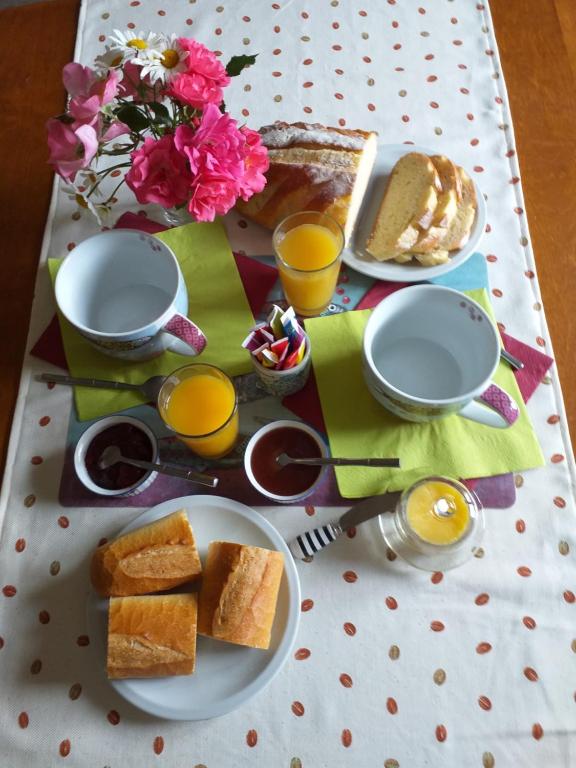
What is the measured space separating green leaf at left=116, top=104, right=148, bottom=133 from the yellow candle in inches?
26.7

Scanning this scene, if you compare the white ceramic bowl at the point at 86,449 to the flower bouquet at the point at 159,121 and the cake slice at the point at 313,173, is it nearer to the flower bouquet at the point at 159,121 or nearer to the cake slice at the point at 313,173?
the flower bouquet at the point at 159,121

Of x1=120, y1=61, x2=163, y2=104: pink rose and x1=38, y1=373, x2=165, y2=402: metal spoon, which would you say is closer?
x1=120, y1=61, x2=163, y2=104: pink rose

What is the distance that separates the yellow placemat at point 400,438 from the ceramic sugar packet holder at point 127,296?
0.24m

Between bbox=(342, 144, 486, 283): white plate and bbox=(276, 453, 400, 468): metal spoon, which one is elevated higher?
bbox=(342, 144, 486, 283): white plate

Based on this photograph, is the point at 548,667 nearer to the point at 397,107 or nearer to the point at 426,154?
the point at 426,154

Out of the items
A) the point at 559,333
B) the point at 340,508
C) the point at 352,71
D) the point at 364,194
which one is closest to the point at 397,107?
the point at 352,71

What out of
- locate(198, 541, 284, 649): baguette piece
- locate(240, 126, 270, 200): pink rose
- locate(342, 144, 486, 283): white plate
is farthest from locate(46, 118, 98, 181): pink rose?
locate(198, 541, 284, 649): baguette piece

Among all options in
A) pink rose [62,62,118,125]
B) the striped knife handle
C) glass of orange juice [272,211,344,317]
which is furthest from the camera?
glass of orange juice [272,211,344,317]

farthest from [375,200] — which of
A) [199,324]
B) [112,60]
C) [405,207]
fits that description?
[112,60]

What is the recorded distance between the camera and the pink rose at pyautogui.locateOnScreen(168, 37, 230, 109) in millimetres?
798

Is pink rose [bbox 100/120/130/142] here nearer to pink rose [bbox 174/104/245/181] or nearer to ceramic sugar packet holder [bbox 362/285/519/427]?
pink rose [bbox 174/104/245/181]

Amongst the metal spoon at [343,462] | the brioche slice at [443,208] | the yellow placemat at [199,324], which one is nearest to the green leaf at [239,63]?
the yellow placemat at [199,324]

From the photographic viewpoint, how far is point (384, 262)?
40.5 inches

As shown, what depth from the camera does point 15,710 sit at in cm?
80
